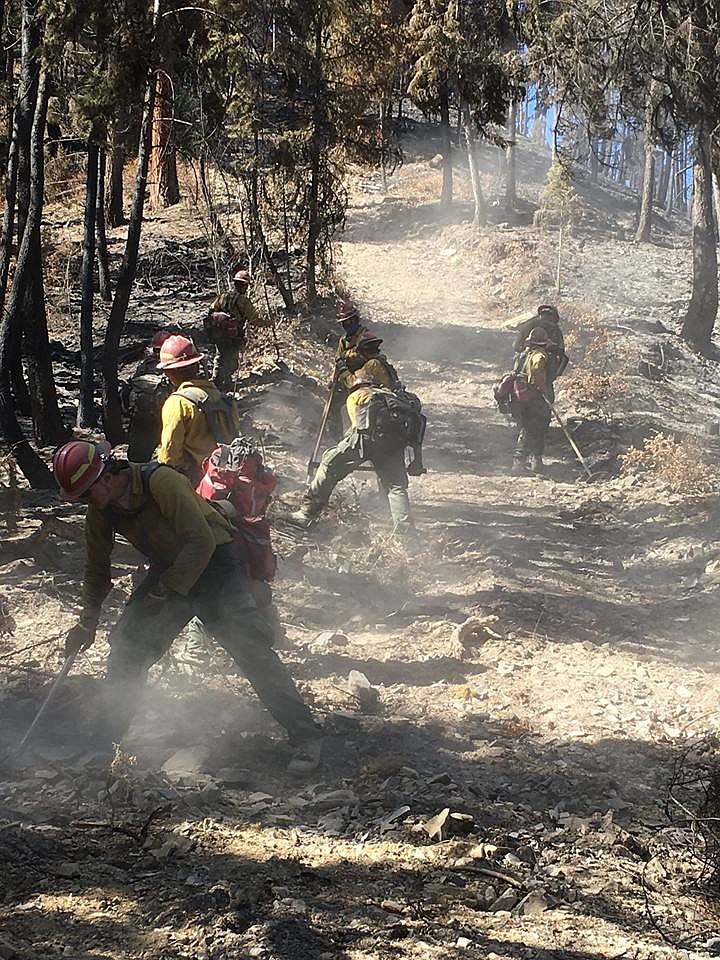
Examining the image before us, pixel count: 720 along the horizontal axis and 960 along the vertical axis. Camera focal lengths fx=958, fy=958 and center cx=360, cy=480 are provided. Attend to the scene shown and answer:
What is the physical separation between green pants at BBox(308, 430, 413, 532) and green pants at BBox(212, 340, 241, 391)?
2.42 m

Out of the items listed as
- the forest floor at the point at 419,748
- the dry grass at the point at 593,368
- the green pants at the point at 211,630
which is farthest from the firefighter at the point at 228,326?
the dry grass at the point at 593,368

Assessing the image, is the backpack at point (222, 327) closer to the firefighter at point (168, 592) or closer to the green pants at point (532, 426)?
the green pants at point (532, 426)

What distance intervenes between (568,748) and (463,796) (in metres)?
1.07

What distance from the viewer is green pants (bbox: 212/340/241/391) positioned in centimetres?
1149

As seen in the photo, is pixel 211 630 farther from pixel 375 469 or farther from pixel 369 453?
pixel 375 469

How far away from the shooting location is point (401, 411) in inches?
361

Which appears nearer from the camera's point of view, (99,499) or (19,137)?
(99,499)

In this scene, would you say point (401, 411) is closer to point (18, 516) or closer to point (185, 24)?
point (18, 516)

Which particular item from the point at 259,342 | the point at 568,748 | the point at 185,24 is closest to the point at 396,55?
the point at 259,342

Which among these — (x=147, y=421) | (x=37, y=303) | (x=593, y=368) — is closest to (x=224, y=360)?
(x=37, y=303)

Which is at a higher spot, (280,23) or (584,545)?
(280,23)

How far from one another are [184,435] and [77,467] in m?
2.33

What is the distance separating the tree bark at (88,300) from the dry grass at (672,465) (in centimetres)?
757

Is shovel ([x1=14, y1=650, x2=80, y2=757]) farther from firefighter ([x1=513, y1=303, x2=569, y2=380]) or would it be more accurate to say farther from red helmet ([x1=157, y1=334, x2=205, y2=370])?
firefighter ([x1=513, y1=303, x2=569, y2=380])
